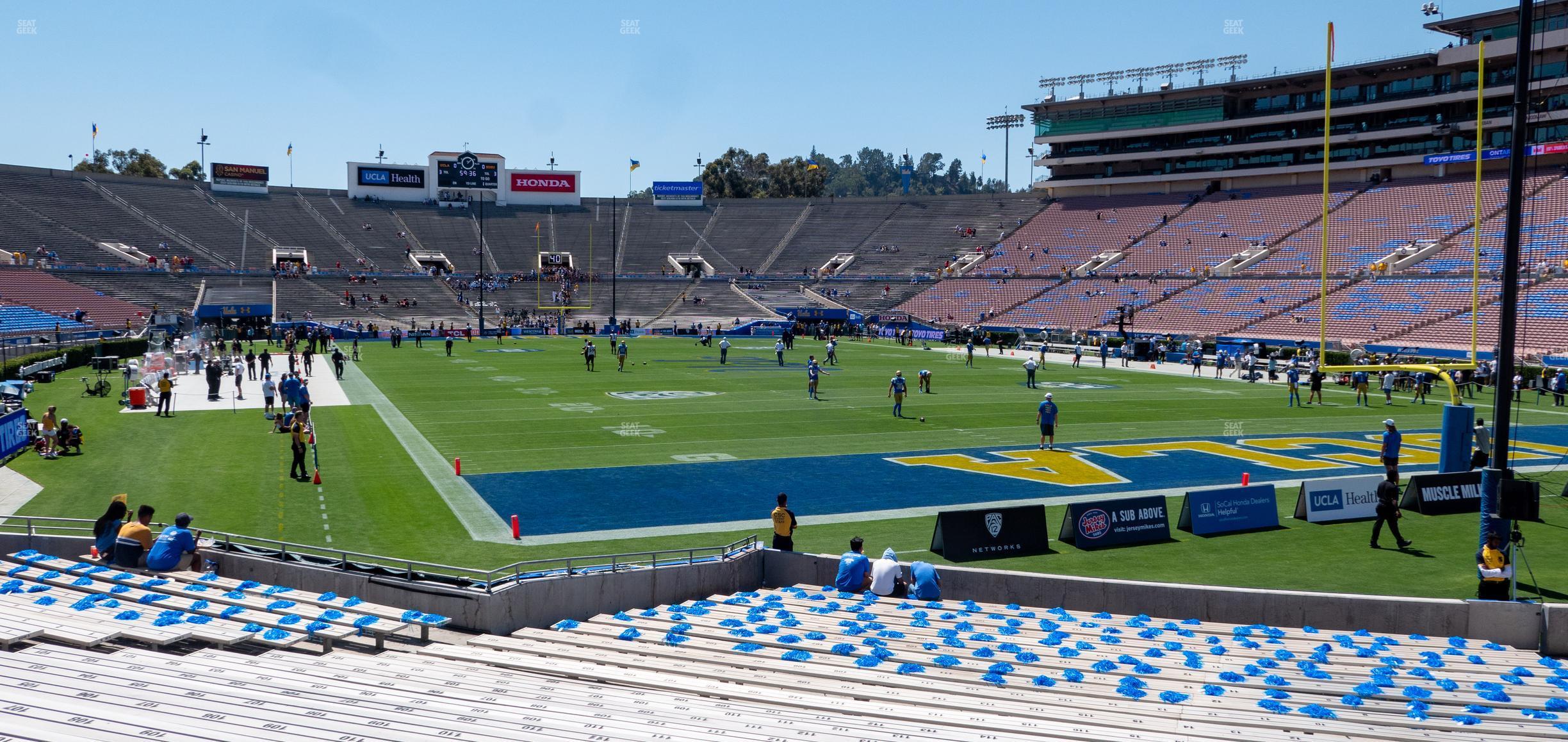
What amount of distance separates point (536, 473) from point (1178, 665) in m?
15.0

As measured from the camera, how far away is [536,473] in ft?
71.2

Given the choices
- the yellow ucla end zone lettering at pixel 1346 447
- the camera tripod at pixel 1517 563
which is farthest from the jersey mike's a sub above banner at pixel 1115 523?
the yellow ucla end zone lettering at pixel 1346 447

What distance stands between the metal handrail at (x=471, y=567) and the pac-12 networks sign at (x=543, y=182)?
86.5m

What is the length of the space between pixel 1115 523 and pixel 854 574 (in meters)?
5.61

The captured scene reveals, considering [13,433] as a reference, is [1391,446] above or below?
above

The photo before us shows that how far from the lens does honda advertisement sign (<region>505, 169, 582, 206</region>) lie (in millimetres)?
100125

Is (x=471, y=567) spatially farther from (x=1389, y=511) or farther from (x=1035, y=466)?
(x=1389, y=511)

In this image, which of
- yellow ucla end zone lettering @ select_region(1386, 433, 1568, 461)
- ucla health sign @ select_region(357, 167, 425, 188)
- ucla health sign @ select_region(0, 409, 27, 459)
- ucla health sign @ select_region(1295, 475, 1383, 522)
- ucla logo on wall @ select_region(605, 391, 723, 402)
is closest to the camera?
ucla health sign @ select_region(1295, 475, 1383, 522)

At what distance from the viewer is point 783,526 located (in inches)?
550

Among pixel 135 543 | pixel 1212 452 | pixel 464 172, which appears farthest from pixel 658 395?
pixel 464 172

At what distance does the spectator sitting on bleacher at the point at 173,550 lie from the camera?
11789mm

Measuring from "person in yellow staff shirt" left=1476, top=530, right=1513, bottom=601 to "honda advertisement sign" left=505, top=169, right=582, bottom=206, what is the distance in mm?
94600

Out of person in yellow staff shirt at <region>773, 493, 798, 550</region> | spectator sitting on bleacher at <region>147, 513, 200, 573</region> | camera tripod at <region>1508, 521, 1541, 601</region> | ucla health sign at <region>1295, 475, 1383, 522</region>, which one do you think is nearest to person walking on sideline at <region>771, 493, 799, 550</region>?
person in yellow staff shirt at <region>773, 493, 798, 550</region>

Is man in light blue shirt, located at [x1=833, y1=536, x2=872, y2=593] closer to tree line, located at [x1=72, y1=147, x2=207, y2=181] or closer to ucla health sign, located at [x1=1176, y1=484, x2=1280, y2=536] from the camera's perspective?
ucla health sign, located at [x1=1176, y1=484, x2=1280, y2=536]
